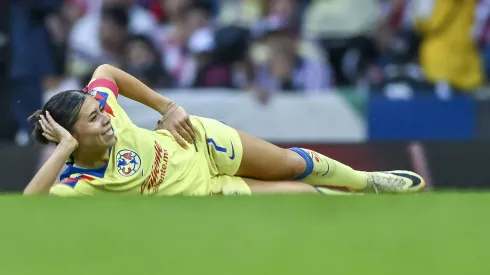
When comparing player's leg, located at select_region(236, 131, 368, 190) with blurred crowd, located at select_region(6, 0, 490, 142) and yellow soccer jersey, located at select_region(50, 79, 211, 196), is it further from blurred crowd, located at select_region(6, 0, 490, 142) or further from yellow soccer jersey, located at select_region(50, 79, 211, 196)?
blurred crowd, located at select_region(6, 0, 490, 142)

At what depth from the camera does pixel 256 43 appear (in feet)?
35.6

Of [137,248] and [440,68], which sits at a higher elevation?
[440,68]

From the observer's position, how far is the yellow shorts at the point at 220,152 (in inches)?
232

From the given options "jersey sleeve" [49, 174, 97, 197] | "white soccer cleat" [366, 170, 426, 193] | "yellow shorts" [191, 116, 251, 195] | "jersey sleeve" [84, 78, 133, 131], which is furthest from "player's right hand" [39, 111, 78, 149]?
"white soccer cleat" [366, 170, 426, 193]

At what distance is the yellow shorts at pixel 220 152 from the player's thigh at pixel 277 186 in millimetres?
65

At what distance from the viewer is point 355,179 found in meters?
6.25

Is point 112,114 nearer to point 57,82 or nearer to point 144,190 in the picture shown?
point 144,190

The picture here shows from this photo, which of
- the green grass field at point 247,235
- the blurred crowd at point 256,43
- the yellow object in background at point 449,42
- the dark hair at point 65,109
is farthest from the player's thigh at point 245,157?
the yellow object in background at point 449,42

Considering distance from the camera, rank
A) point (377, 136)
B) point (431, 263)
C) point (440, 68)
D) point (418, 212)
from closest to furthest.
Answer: point (431, 263) → point (418, 212) → point (377, 136) → point (440, 68)

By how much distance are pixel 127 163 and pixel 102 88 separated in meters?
0.57

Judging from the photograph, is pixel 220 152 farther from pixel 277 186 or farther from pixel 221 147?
pixel 277 186

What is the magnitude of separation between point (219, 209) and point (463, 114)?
250 inches

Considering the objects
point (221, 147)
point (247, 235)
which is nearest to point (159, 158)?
point (221, 147)

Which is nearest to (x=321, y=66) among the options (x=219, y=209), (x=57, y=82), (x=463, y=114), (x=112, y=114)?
(x=463, y=114)
